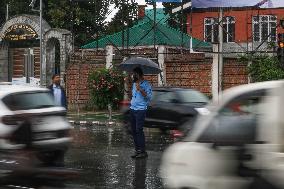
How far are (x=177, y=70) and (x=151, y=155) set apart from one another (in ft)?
55.5

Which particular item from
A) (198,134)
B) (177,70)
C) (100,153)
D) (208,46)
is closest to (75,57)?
(177,70)

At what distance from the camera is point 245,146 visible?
646 cm

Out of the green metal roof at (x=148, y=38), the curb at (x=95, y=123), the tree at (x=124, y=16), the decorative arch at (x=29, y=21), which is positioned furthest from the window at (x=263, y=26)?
the curb at (x=95, y=123)

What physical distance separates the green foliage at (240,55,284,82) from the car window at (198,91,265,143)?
20085 millimetres

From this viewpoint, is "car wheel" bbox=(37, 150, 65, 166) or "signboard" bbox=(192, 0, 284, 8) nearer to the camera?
"car wheel" bbox=(37, 150, 65, 166)

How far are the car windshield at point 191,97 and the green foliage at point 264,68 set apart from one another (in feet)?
28.5

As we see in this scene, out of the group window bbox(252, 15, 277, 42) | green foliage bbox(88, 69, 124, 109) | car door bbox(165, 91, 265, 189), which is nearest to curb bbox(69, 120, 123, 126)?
green foliage bbox(88, 69, 124, 109)

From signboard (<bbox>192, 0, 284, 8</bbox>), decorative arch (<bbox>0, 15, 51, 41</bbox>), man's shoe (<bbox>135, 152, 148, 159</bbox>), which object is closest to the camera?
man's shoe (<bbox>135, 152, 148, 159</bbox>)

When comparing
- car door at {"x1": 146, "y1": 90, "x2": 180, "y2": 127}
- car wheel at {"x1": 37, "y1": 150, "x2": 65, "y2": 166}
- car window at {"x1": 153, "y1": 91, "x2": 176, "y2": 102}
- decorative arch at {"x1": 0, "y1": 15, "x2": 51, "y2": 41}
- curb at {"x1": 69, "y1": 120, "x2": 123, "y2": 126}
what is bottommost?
curb at {"x1": 69, "y1": 120, "x2": 123, "y2": 126}

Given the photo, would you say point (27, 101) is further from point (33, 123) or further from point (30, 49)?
point (30, 49)

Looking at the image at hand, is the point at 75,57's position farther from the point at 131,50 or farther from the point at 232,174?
the point at 232,174

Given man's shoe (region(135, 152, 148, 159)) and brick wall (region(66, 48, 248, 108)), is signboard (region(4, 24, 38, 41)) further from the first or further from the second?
man's shoe (region(135, 152, 148, 159))

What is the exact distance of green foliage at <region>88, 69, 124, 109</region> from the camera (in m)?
30.8

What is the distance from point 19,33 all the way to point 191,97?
74.5 feet
